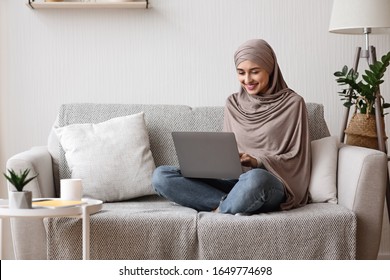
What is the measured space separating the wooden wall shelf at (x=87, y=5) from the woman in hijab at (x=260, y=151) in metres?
0.68

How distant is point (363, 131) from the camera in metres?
3.70

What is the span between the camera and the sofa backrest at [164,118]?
12.2 ft

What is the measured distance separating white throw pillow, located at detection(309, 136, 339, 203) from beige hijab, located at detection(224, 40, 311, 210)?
4cm

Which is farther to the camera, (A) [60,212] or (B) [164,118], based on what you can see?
(B) [164,118]

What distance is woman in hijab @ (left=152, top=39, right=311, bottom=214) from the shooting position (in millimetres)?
3184

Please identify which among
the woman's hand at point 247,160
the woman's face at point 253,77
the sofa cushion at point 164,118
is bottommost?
the woman's hand at point 247,160

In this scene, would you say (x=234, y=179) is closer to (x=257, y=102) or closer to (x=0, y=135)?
(x=257, y=102)

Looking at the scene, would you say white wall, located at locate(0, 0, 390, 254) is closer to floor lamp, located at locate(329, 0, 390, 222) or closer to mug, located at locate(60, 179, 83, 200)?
floor lamp, located at locate(329, 0, 390, 222)

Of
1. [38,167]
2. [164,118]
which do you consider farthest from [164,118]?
[38,167]

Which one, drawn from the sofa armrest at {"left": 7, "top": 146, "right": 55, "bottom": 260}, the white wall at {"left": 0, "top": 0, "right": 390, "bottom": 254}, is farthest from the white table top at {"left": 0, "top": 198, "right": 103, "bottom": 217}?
the white wall at {"left": 0, "top": 0, "right": 390, "bottom": 254}

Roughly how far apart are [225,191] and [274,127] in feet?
1.19

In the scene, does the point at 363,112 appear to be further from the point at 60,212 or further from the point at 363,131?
the point at 60,212

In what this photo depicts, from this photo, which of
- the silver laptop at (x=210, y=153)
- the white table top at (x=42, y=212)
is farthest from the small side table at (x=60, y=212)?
the silver laptop at (x=210, y=153)

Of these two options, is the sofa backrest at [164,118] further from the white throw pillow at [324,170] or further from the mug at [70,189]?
the mug at [70,189]
